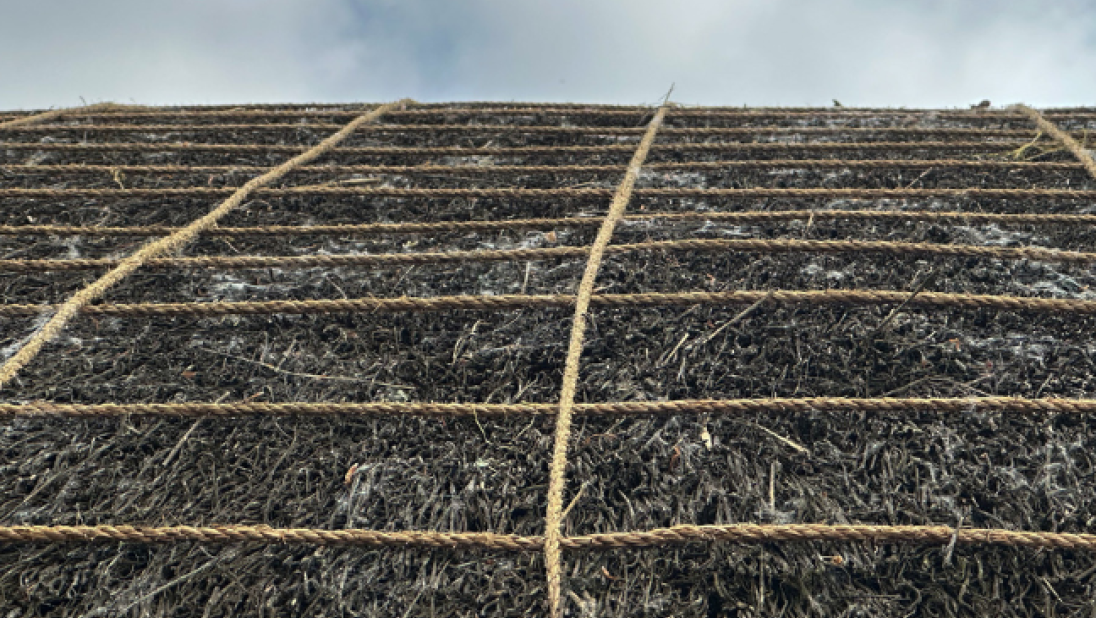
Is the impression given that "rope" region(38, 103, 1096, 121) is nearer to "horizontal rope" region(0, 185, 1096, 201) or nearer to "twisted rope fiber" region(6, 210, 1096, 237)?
"horizontal rope" region(0, 185, 1096, 201)

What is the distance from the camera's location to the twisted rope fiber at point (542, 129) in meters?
3.35

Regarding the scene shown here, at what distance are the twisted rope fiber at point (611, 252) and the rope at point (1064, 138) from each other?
2.58 ft

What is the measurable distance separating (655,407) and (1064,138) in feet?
8.03

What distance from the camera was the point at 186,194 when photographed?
283cm

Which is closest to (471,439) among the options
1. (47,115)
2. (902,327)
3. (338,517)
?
(338,517)

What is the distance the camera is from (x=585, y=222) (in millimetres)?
2543

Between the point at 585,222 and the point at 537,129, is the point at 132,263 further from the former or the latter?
the point at 537,129

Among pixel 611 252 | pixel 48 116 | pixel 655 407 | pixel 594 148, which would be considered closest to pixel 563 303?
pixel 611 252

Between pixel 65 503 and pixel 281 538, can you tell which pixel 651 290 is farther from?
pixel 65 503

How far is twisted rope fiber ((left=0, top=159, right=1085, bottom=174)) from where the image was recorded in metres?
2.92

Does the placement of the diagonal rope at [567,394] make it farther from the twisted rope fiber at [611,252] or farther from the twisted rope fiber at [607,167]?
the twisted rope fiber at [607,167]

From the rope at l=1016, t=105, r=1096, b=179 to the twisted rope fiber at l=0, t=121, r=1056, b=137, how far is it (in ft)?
0.30

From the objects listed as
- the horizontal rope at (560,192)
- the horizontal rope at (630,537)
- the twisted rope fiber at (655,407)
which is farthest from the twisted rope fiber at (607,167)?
the horizontal rope at (630,537)

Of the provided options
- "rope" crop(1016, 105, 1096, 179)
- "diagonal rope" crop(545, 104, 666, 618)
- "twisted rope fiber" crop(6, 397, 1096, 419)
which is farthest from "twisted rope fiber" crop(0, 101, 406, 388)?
"rope" crop(1016, 105, 1096, 179)
